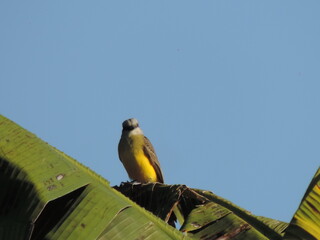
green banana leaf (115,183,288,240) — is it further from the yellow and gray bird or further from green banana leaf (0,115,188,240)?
the yellow and gray bird

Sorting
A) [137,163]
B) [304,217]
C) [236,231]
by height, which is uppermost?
[304,217]

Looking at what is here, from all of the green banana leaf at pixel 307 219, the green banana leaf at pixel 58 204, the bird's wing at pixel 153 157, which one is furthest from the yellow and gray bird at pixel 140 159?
the green banana leaf at pixel 307 219

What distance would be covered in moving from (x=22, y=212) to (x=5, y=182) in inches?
19.9

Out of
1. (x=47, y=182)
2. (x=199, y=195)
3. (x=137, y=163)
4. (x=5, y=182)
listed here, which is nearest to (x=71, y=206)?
(x=47, y=182)

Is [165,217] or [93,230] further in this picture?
[165,217]

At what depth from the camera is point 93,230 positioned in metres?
4.77

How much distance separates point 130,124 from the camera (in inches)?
457

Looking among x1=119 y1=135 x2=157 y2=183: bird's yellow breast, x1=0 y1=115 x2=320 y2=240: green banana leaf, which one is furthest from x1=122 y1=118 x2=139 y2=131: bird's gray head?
x1=0 y1=115 x2=320 y2=240: green banana leaf

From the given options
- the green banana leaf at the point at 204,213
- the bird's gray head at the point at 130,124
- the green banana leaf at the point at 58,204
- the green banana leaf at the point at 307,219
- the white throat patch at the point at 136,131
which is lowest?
the white throat patch at the point at 136,131

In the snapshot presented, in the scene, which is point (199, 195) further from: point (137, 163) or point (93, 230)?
point (137, 163)

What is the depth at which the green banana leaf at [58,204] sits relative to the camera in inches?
191

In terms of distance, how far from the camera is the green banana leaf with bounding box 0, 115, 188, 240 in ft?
15.9

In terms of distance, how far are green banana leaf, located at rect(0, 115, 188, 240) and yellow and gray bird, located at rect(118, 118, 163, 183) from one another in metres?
5.17

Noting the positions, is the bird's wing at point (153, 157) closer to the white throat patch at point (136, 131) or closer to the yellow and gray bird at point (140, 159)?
the yellow and gray bird at point (140, 159)
